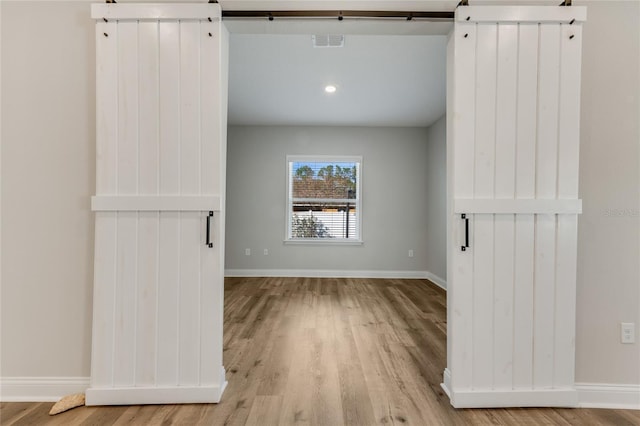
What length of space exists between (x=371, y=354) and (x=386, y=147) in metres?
4.09

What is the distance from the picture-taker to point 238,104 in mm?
4746

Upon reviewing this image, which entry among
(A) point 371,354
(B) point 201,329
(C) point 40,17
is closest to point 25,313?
(B) point 201,329

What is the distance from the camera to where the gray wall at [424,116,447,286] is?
16.5 ft

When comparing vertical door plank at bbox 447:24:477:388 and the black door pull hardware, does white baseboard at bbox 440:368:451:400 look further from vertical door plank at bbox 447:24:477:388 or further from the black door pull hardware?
the black door pull hardware

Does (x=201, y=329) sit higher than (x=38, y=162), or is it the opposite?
(x=38, y=162)

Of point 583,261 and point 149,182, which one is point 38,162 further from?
point 583,261

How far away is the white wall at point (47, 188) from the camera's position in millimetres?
1900

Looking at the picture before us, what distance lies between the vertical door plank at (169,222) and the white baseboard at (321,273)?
401 centimetres

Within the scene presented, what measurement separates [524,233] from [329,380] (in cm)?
145

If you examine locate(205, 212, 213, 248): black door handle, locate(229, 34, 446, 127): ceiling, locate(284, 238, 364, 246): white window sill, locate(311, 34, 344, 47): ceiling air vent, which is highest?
locate(229, 34, 446, 127): ceiling

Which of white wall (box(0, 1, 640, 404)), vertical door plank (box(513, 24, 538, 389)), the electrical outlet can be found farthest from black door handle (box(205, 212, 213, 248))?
the electrical outlet

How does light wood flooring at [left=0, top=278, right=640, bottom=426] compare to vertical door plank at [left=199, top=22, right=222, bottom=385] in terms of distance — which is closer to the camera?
light wood flooring at [left=0, top=278, right=640, bottom=426]

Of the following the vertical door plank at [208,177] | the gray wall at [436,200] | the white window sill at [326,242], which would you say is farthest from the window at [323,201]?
the vertical door plank at [208,177]

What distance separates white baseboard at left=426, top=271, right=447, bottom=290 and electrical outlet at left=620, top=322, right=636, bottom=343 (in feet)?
10.1
